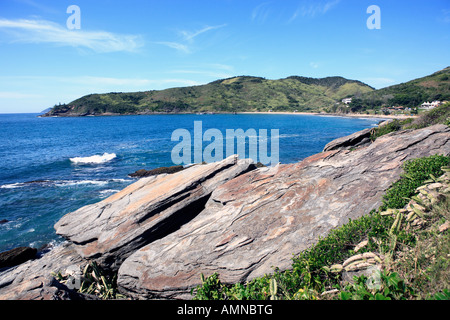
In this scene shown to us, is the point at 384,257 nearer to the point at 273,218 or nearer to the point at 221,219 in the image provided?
the point at 273,218

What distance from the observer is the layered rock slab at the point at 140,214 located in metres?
13.7

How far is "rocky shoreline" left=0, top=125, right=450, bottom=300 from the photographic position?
409 inches

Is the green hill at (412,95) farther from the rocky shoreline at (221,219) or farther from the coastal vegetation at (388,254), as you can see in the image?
the coastal vegetation at (388,254)

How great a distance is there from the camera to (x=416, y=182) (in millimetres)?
9695

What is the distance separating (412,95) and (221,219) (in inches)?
6979

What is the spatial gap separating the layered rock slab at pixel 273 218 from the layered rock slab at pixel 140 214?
106 cm

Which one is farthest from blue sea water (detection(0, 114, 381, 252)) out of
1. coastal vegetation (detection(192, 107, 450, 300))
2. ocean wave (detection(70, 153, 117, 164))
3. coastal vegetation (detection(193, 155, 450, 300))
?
coastal vegetation (detection(192, 107, 450, 300))

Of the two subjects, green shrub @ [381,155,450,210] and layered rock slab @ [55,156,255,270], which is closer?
green shrub @ [381,155,450,210]

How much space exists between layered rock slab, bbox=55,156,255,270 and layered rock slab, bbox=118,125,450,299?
3.47 ft

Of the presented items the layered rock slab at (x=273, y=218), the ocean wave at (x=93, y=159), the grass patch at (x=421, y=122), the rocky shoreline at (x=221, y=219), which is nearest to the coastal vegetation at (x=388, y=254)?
the layered rock slab at (x=273, y=218)

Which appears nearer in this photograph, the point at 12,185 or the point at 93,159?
the point at 12,185

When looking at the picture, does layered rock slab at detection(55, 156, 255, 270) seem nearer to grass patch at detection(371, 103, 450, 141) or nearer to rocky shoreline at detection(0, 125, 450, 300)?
rocky shoreline at detection(0, 125, 450, 300)

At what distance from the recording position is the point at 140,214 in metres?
14.1

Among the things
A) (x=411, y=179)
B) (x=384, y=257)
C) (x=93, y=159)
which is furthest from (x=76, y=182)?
(x=411, y=179)
